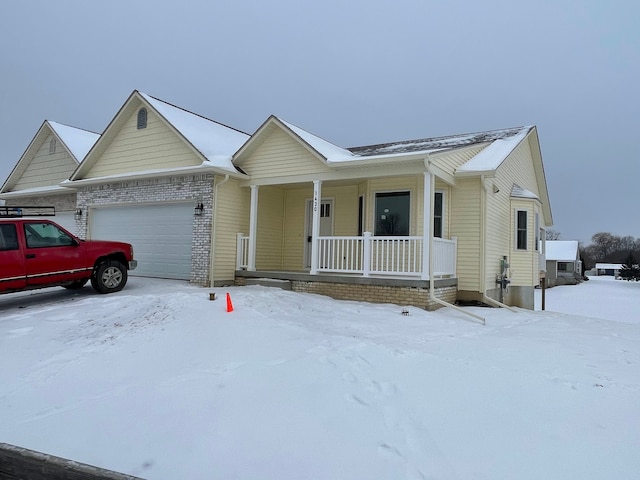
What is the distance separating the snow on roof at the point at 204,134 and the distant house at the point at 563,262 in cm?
3873

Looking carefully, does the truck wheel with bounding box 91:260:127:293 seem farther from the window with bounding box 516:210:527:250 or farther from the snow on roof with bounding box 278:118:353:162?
the window with bounding box 516:210:527:250

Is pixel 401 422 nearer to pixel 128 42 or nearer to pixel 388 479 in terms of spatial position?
pixel 388 479

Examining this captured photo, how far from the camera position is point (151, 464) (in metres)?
2.98

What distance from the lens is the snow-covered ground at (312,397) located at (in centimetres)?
296

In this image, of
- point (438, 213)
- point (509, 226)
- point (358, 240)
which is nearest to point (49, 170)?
point (358, 240)

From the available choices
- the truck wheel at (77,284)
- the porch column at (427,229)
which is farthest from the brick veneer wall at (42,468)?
the porch column at (427,229)

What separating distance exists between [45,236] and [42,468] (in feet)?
23.2

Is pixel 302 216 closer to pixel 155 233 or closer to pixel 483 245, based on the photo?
pixel 155 233

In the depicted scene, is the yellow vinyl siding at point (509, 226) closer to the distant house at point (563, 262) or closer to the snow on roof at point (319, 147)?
the snow on roof at point (319, 147)

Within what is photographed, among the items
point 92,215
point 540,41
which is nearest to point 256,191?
point 92,215

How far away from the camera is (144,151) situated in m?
13.0

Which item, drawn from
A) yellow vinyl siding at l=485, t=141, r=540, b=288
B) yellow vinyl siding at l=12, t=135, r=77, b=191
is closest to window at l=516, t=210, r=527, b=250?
yellow vinyl siding at l=485, t=141, r=540, b=288

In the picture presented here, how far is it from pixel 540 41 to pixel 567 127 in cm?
4281

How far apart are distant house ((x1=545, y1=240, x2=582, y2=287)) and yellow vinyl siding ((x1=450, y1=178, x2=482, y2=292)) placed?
36.7 metres
